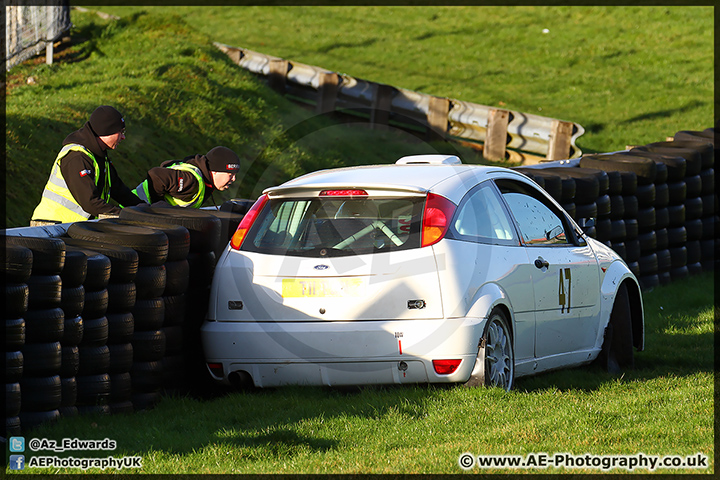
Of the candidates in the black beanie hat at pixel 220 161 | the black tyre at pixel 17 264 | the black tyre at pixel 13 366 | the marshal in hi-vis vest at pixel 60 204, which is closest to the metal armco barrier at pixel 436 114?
the black beanie hat at pixel 220 161

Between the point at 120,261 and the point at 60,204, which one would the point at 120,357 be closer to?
the point at 120,261

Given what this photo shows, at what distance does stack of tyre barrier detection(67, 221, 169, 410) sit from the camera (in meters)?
6.73

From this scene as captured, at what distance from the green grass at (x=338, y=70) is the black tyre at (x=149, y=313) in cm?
608

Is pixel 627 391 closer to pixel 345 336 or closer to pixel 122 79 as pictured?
pixel 345 336

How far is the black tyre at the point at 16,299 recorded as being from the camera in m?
5.69

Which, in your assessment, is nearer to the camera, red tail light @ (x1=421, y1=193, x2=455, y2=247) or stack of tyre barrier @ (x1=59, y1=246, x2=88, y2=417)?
stack of tyre barrier @ (x1=59, y1=246, x2=88, y2=417)

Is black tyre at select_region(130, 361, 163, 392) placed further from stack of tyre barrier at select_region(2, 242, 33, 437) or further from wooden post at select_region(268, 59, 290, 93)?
wooden post at select_region(268, 59, 290, 93)

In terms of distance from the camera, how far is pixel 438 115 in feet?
75.6

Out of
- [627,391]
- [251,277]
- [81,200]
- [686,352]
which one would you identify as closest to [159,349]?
[251,277]

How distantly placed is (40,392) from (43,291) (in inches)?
23.6

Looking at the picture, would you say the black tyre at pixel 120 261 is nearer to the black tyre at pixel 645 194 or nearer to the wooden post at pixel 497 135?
the black tyre at pixel 645 194

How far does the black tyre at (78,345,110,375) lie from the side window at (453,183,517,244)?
249 centimetres

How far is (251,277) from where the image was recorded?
6902 millimetres

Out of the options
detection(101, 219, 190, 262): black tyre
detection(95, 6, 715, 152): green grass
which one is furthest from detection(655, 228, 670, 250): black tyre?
detection(95, 6, 715, 152): green grass
